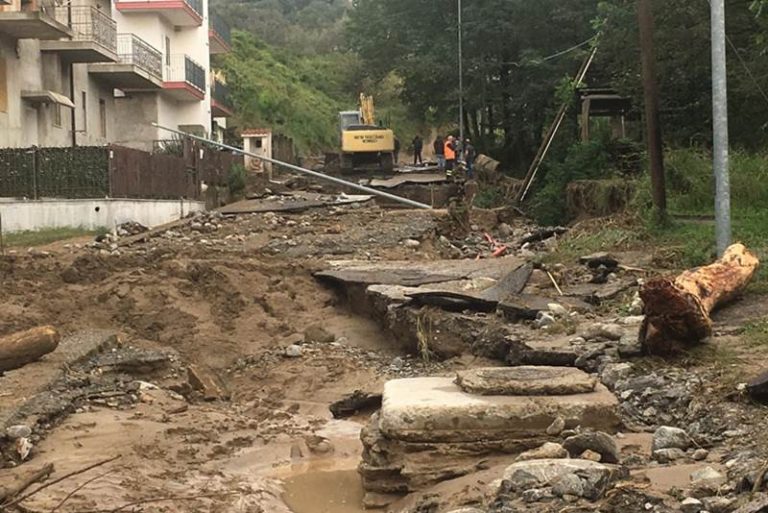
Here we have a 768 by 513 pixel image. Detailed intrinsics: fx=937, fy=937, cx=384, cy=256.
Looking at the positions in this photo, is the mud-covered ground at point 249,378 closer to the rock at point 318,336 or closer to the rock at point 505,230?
the rock at point 318,336

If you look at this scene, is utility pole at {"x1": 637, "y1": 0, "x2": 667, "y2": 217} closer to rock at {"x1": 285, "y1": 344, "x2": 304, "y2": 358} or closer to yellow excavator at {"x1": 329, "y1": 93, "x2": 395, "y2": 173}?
rock at {"x1": 285, "y1": 344, "x2": 304, "y2": 358}

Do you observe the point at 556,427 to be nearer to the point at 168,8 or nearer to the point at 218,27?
the point at 168,8

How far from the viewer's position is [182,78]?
37.8m

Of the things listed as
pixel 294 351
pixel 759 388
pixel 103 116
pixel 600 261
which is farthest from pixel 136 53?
pixel 759 388

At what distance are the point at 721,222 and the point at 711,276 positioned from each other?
2673 millimetres

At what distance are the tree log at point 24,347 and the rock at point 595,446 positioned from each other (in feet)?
21.2

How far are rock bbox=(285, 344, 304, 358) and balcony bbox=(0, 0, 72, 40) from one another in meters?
14.5

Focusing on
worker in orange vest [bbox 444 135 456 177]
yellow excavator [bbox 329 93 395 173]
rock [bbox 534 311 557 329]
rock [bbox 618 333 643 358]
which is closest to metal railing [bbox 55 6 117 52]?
yellow excavator [bbox 329 93 395 173]

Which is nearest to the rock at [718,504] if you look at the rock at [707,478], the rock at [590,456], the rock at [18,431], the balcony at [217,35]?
the rock at [707,478]

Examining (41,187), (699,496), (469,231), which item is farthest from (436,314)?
(41,187)

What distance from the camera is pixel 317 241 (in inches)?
760

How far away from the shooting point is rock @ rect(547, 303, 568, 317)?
1104cm

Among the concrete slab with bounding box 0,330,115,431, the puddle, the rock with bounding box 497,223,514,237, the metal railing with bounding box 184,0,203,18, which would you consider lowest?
the puddle

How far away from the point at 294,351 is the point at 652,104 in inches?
300
